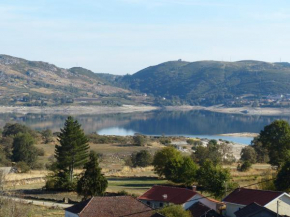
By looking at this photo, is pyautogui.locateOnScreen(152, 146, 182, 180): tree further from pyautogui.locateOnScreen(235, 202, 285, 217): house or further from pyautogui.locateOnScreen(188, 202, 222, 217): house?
pyautogui.locateOnScreen(235, 202, 285, 217): house

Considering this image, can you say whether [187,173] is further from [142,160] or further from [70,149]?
[142,160]

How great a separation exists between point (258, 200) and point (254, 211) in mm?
1993

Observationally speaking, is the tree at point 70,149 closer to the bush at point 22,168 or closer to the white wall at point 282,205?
the bush at point 22,168

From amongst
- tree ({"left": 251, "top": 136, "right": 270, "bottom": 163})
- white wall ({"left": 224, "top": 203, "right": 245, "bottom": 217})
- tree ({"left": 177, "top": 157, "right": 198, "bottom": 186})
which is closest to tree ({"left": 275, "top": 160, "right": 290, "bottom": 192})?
white wall ({"left": 224, "top": 203, "right": 245, "bottom": 217})

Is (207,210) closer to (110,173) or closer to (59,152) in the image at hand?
(59,152)

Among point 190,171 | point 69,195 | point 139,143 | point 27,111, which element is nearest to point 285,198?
point 190,171

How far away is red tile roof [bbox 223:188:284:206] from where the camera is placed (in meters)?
23.2

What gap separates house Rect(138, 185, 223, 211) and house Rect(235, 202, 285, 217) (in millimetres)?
2846

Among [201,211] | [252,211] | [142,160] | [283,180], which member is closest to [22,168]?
[142,160]

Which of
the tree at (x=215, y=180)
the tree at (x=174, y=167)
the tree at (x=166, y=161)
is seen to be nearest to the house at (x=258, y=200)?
the tree at (x=215, y=180)

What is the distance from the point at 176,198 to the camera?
2538cm

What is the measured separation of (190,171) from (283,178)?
7.10m

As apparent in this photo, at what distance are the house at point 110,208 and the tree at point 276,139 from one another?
1790 cm

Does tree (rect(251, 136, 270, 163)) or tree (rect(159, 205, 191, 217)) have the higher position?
tree (rect(159, 205, 191, 217))
